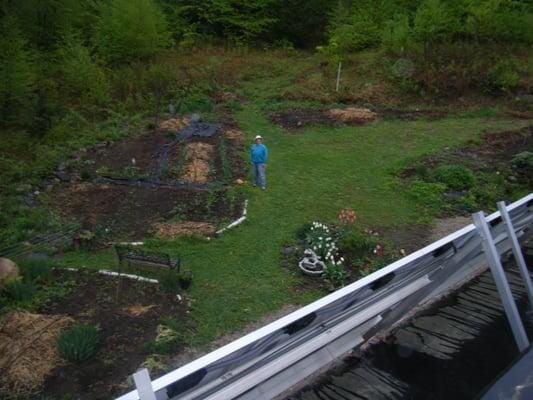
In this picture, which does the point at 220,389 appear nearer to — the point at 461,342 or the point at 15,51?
the point at 461,342

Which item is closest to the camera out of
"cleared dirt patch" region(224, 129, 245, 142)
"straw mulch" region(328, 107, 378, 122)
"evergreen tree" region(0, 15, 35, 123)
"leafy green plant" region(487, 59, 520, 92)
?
"evergreen tree" region(0, 15, 35, 123)

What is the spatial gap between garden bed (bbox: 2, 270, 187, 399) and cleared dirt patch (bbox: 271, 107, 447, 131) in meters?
8.72

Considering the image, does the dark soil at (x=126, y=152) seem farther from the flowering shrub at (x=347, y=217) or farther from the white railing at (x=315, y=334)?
the white railing at (x=315, y=334)

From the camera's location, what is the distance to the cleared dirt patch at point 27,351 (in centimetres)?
472

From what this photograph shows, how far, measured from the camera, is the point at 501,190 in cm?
973

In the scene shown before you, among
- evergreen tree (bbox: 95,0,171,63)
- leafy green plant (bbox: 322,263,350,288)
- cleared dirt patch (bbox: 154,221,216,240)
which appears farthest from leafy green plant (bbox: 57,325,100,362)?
evergreen tree (bbox: 95,0,171,63)

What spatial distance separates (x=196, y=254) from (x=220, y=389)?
5062mm

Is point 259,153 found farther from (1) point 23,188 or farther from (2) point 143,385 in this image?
(2) point 143,385

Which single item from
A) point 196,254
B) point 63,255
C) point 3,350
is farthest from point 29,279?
point 196,254

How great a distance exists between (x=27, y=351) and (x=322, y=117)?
11532 mm

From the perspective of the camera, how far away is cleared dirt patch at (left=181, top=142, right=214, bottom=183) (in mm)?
10334

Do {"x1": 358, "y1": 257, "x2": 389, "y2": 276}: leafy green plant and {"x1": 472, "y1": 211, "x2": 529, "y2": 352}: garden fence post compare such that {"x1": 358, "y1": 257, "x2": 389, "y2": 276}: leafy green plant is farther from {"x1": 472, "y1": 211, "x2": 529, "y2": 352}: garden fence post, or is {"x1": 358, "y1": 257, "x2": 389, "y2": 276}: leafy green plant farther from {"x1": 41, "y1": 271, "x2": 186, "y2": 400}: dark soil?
{"x1": 472, "y1": 211, "x2": 529, "y2": 352}: garden fence post

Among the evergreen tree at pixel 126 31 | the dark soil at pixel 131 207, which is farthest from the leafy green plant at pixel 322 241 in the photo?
the evergreen tree at pixel 126 31

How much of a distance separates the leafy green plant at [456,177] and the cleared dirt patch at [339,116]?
4.56m
